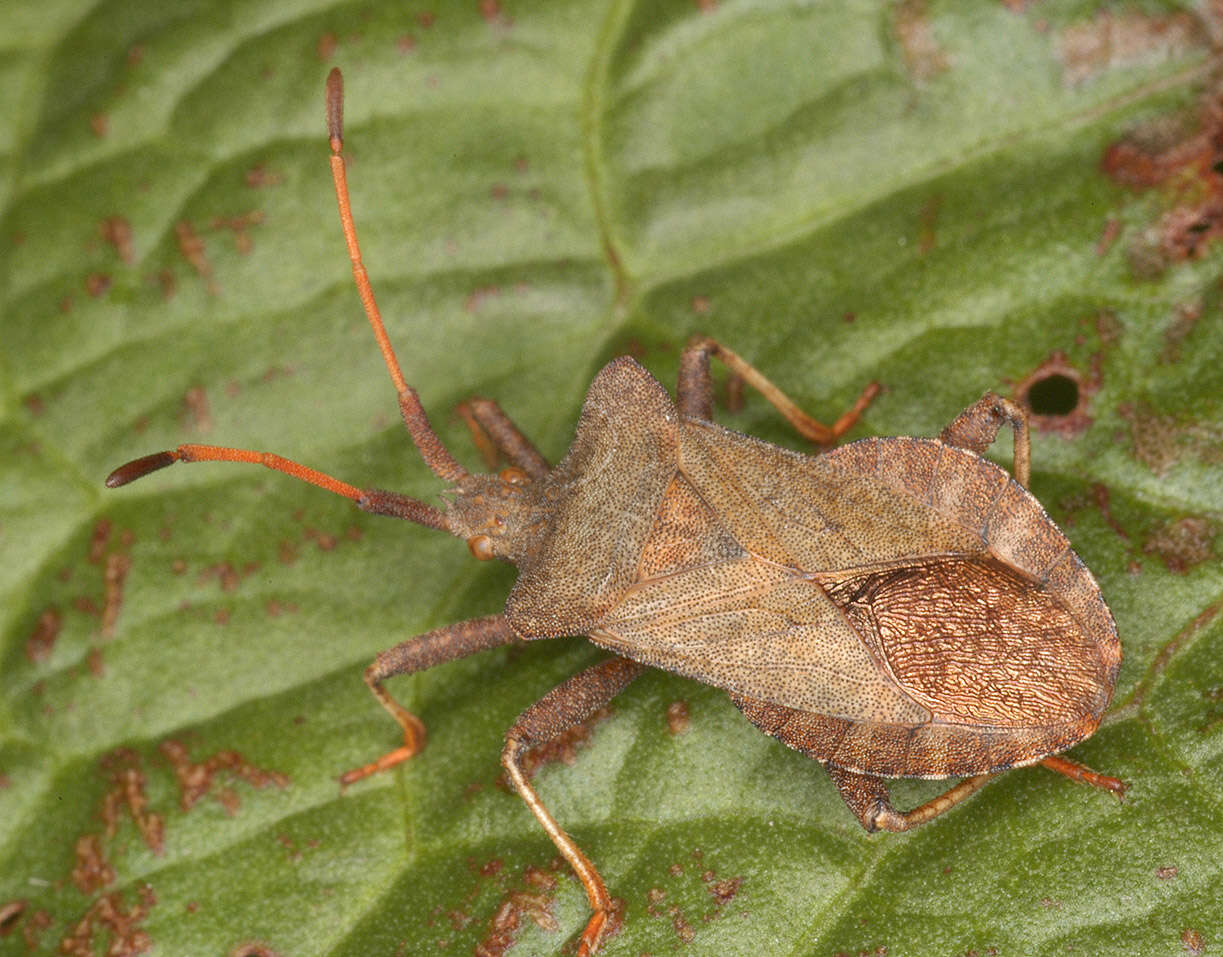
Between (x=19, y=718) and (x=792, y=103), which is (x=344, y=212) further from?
(x=19, y=718)

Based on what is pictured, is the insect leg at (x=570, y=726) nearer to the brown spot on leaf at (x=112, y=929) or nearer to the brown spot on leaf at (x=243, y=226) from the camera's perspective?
the brown spot on leaf at (x=112, y=929)

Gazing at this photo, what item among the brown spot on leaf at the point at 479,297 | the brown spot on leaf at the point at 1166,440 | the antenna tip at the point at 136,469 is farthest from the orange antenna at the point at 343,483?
the brown spot on leaf at the point at 1166,440

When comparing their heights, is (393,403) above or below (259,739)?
above

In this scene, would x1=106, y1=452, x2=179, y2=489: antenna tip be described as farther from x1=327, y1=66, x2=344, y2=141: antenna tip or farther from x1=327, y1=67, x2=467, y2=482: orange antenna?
x1=327, y1=66, x2=344, y2=141: antenna tip

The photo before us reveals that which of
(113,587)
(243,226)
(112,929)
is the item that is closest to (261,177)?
(243,226)

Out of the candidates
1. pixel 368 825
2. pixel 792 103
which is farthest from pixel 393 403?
pixel 792 103

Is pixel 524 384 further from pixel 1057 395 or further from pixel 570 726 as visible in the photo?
pixel 1057 395
